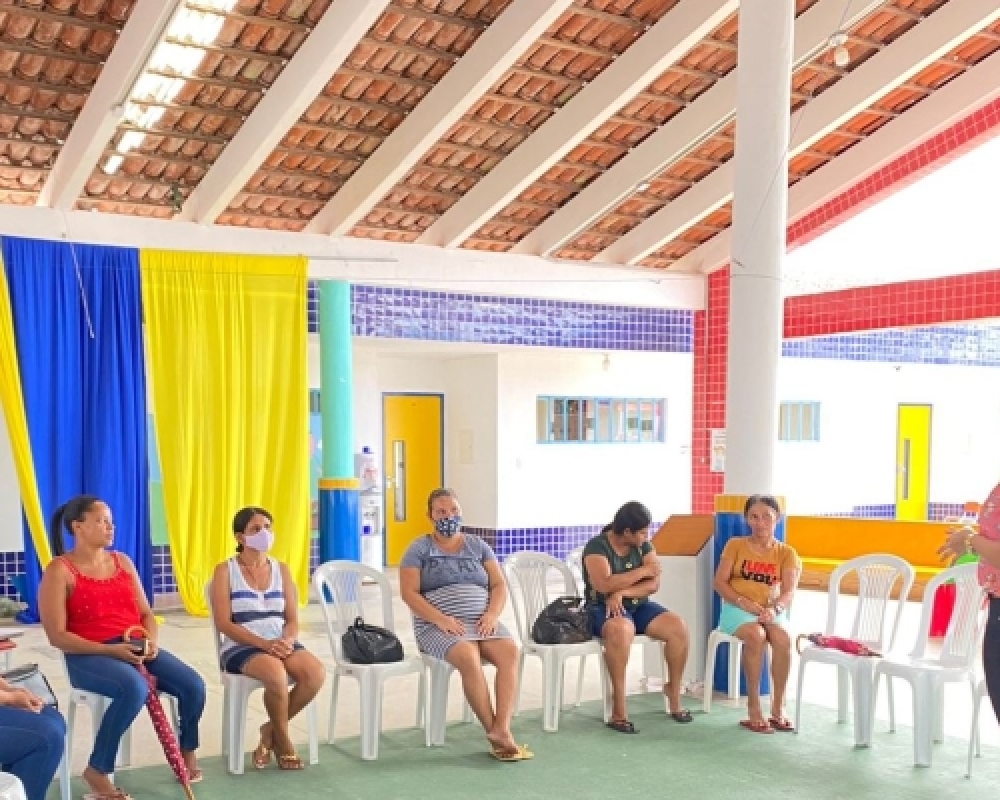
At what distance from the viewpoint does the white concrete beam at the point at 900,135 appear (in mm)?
8625

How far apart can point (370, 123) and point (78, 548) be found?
15.3ft

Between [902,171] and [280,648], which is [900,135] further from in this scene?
[280,648]

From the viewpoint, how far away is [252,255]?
8.42m

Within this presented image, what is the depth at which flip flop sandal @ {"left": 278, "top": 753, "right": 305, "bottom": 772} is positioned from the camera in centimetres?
452

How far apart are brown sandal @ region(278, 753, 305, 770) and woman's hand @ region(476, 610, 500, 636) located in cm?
95

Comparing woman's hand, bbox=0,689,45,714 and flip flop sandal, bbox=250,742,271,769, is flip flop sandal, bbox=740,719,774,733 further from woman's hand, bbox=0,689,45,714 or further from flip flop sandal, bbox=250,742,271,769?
woman's hand, bbox=0,689,45,714

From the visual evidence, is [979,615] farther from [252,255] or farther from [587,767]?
[252,255]

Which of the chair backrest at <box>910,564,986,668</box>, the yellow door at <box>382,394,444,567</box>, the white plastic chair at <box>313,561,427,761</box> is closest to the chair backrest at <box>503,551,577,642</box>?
the white plastic chair at <box>313,561,427,761</box>

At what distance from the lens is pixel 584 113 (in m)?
8.02

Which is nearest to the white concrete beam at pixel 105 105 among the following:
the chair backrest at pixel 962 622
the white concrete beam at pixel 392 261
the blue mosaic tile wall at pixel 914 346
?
the white concrete beam at pixel 392 261

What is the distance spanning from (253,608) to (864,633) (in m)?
2.85

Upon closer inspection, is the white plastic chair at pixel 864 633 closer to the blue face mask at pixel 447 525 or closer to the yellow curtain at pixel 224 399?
the blue face mask at pixel 447 525

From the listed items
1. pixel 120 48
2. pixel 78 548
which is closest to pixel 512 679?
pixel 78 548

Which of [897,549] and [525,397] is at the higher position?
[525,397]
